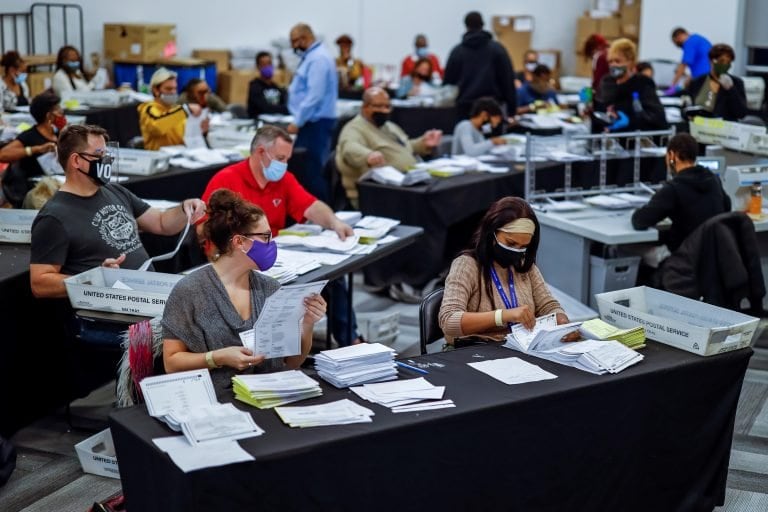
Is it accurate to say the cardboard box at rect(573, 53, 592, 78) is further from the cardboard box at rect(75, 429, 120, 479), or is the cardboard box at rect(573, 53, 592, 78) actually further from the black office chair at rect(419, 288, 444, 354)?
the cardboard box at rect(75, 429, 120, 479)

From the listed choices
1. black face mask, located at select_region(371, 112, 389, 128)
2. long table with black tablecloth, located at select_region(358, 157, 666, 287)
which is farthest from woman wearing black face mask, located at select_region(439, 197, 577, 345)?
black face mask, located at select_region(371, 112, 389, 128)

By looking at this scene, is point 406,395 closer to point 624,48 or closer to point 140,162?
point 140,162

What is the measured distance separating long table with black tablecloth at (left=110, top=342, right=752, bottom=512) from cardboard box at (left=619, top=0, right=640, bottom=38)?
36.5 feet

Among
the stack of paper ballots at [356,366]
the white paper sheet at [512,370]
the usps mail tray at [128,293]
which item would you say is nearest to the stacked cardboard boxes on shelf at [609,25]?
the usps mail tray at [128,293]

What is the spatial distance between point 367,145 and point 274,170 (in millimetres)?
1822

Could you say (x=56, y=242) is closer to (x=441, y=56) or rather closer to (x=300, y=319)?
(x=300, y=319)

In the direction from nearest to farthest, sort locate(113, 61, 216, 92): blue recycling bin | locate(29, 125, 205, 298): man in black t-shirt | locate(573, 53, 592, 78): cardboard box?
locate(29, 125, 205, 298): man in black t-shirt
locate(113, 61, 216, 92): blue recycling bin
locate(573, 53, 592, 78): cardboard box

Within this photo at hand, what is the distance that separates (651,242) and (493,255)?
81.5 inches

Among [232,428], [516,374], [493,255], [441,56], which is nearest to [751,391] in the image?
[493,255]

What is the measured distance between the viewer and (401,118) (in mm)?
10625

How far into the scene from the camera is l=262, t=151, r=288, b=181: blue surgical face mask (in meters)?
4.70

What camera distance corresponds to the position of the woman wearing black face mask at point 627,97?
6.83m

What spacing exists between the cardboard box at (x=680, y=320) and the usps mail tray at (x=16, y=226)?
2.34 m

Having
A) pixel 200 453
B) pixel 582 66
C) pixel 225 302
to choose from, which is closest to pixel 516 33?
pixel 582 66
